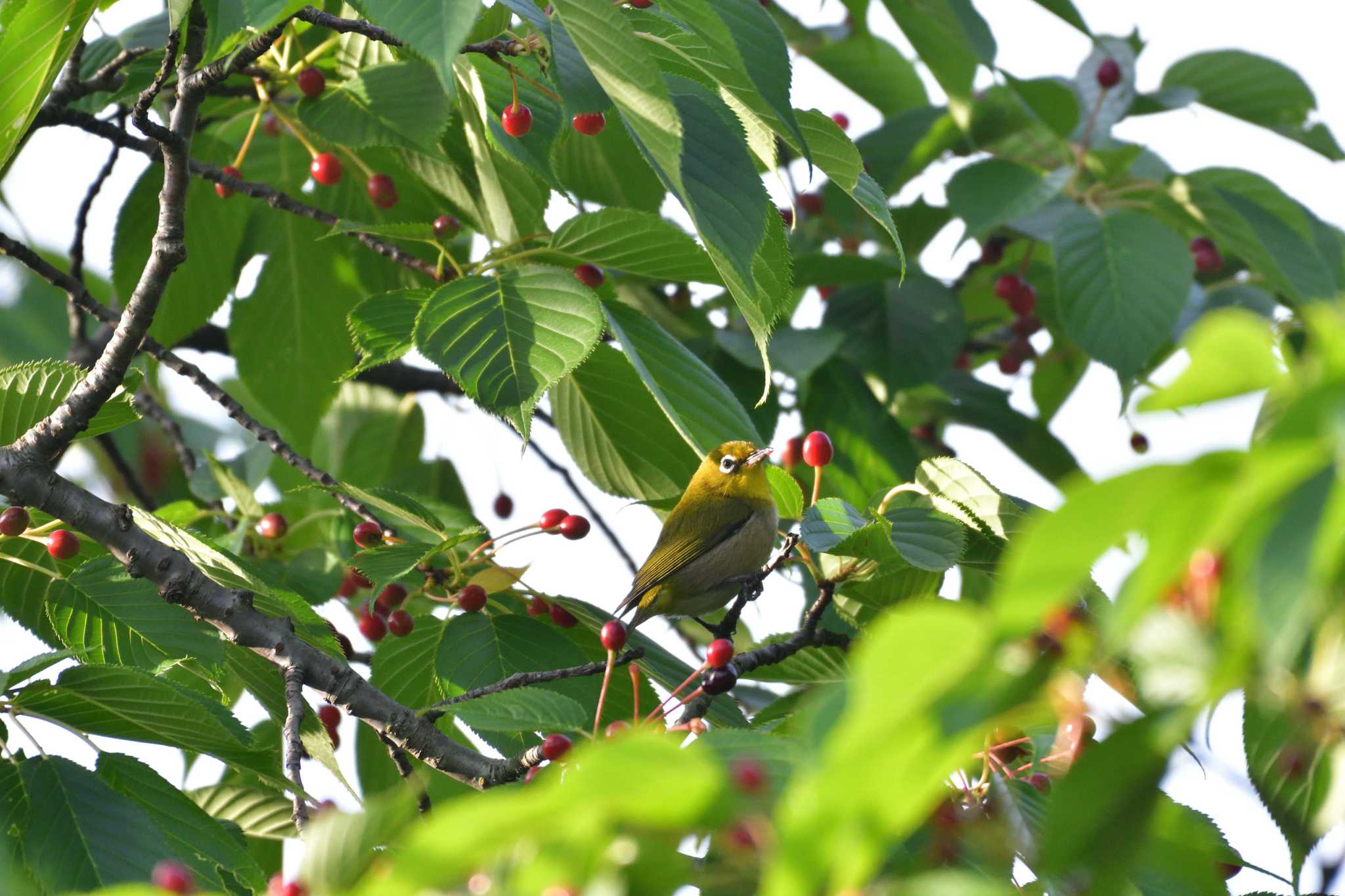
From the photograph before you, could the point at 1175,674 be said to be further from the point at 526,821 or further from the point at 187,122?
the point at 187,122

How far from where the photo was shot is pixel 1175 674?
967 millimetres

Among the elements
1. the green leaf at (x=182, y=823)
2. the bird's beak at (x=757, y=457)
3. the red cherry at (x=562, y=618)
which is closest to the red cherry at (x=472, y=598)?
the red cherry at (x=562, y=618)

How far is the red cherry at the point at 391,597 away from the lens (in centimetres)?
398

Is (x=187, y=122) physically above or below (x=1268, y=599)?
above

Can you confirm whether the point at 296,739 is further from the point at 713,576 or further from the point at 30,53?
the point at 713,576

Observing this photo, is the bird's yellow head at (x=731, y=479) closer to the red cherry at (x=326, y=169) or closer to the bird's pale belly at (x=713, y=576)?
the bird's pale belly at (x=713, y=576)

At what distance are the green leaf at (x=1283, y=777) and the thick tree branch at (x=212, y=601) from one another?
1567 millimetres

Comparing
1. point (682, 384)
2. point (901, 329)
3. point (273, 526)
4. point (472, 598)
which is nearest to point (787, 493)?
point (682, 384)

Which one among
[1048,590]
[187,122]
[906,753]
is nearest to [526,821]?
[906,753]

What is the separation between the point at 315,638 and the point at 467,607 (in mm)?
643

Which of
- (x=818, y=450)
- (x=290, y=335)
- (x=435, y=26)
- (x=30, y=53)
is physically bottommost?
(x=818, y=450)

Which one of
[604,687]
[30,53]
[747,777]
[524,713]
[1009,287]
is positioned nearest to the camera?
[747,777]

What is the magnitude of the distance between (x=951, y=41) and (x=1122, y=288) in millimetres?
1190

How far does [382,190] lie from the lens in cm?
438
